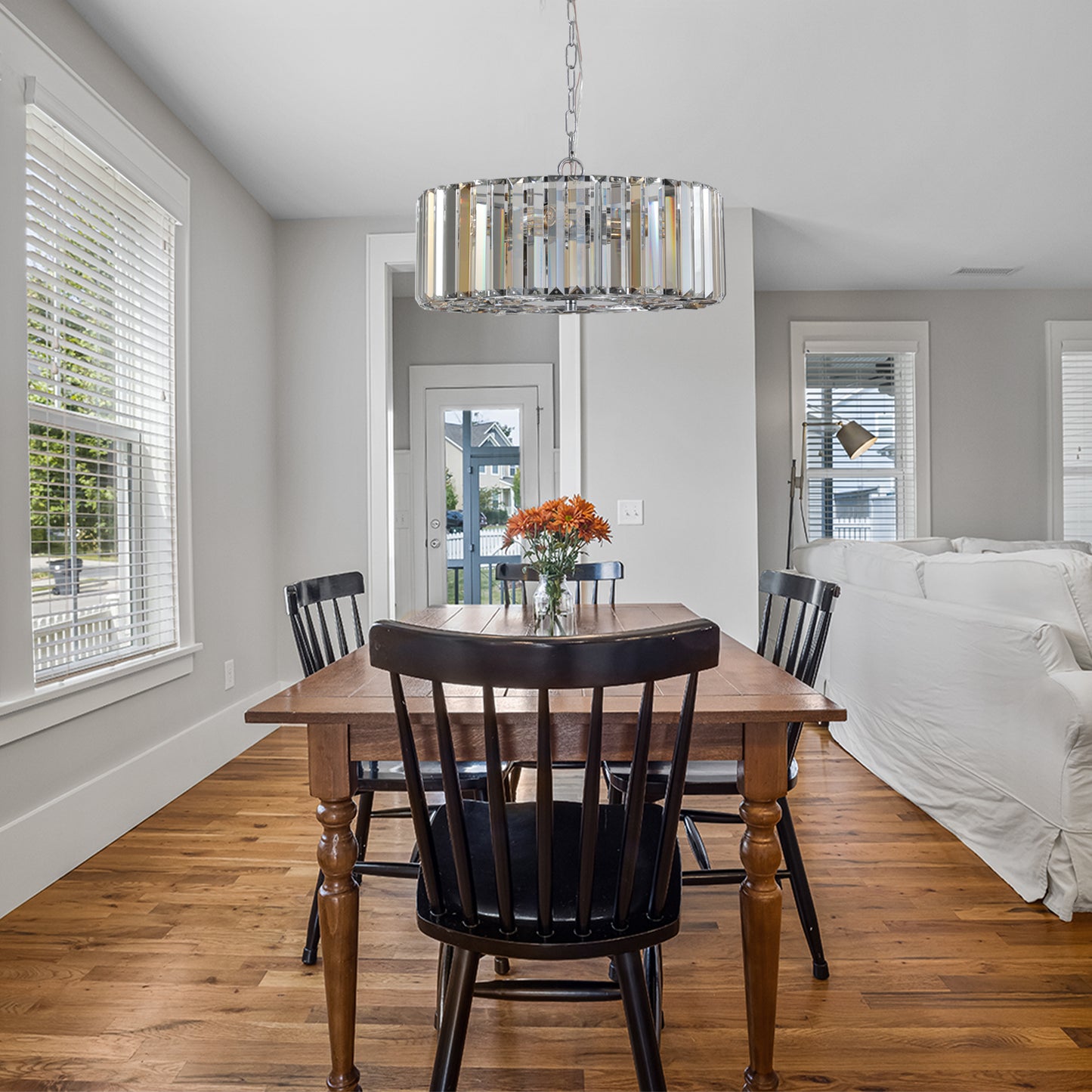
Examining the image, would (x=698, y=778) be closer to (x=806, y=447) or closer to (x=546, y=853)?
(x=546, y=853)

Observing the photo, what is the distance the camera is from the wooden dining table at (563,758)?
4.72 ft

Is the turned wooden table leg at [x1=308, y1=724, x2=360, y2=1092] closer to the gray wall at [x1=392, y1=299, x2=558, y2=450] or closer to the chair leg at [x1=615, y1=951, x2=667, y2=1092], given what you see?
the chair leg at [x1=615, y1=951, x2=667, y2=1092]

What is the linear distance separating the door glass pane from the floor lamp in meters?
1.80

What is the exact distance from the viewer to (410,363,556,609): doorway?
596cm

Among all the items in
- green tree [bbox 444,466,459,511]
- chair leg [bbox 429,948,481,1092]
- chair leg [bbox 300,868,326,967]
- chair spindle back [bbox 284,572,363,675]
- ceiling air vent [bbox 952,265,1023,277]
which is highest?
ceiling air vent [bbox 952,265,1023,277]

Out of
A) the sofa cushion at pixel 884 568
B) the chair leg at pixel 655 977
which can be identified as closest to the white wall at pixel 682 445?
the sofa cushion at pixel 884 568

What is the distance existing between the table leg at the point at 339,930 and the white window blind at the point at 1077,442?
5.79 metres

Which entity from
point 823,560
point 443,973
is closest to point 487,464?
point 823,560

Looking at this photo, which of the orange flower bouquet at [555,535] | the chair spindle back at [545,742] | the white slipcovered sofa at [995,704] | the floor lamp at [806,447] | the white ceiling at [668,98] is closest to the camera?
the chair spindle back at [545,742]

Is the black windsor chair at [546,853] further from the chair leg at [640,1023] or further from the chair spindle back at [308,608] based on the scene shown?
the chair spindle back at [308,608]

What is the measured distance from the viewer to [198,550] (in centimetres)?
351

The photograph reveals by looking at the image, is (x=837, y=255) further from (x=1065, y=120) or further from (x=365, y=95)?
(x=365, y=95)

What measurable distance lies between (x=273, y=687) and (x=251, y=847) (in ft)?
5.45

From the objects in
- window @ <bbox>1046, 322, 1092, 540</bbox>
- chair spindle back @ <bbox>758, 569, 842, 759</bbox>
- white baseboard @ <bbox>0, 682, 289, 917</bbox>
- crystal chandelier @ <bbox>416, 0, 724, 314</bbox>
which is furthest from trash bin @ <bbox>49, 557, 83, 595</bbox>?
window @ <bbox>1046, 322, 1092, 540</bbox>
